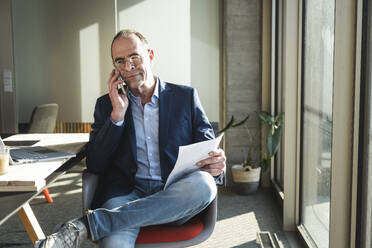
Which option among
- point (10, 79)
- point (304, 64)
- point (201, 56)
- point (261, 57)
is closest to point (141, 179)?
point (304, 64)

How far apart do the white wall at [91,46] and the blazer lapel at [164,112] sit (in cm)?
257

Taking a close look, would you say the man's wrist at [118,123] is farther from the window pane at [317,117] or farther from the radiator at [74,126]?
the radiator at [74,126]

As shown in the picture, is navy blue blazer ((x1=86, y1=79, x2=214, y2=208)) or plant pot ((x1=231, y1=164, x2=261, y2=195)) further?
plant pot ((x1=231, y1=164, x2=261, y2=195))

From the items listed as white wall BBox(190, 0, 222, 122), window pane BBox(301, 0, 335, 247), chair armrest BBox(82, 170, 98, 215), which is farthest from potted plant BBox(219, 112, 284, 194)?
chair armrest BBox(82, 170, 98, 215)

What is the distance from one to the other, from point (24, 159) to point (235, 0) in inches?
114

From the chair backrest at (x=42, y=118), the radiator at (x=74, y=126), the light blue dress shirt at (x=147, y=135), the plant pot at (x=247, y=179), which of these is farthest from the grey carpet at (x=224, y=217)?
the light blue dress shirt at (x=147, y=135)

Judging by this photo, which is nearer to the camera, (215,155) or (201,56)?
(215,155)

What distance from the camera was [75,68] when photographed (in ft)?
16.6

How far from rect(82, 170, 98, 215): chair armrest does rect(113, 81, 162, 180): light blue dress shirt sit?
22 cm

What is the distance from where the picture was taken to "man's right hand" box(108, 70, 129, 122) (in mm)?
2172

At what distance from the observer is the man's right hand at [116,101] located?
2.17 meters

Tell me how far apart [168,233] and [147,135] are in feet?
1.81

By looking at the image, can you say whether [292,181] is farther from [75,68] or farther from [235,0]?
[75,68]

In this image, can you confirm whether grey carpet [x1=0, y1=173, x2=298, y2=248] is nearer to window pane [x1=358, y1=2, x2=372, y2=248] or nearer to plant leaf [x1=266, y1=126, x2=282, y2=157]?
plant leaf [x1=266, y1=126, x2=282, y2=157]
